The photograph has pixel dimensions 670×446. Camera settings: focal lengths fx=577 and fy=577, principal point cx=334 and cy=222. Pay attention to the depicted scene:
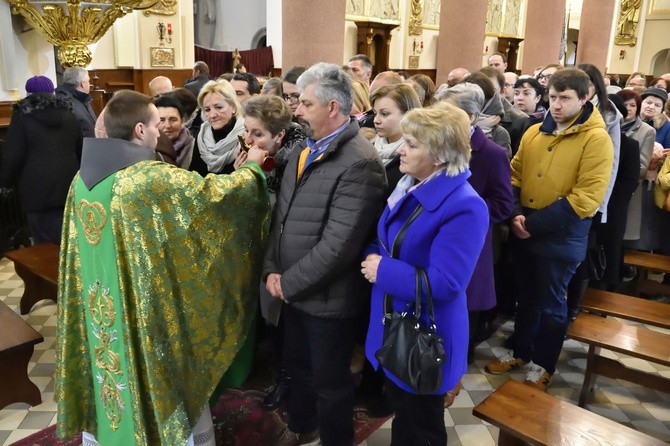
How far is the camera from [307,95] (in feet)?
7.76

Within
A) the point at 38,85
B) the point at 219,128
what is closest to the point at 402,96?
the point at 219,128

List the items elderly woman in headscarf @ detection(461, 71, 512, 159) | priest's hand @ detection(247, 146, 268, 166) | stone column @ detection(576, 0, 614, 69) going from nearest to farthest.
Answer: priest's hand @ detection(247, 146, 268, 166)
elderly woman in headscarf @ detection(461, 71, 512, 159)
stone column @ detection(576, 0, 614, 69)

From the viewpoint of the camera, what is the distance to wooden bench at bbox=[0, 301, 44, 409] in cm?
306

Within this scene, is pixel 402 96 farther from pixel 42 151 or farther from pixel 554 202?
pixel 42 151

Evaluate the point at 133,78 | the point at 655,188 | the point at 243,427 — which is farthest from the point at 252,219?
the point at 133,78

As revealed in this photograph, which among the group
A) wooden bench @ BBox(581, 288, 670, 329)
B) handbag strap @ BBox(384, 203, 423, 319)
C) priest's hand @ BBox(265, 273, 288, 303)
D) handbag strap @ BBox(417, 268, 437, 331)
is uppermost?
handbag strap @ BBox(384, 203, 423, 319)

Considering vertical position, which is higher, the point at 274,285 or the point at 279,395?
the point at 274,285

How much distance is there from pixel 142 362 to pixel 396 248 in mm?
1134

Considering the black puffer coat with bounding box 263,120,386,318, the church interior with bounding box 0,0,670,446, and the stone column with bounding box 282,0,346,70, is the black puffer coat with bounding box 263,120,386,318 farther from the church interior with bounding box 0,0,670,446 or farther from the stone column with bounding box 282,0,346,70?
the stone column with bounding box 282,0,346,70

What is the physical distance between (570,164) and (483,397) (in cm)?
143

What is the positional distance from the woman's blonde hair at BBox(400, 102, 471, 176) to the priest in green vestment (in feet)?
2.61

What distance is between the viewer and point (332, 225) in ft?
7.56

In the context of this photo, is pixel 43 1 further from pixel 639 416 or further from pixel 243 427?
pixel 639 416

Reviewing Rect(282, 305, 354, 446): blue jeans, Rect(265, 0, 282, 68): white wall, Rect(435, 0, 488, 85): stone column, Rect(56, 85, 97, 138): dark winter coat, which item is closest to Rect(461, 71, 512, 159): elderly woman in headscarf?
Rect(282, 305, 354, 446): blue jeans
